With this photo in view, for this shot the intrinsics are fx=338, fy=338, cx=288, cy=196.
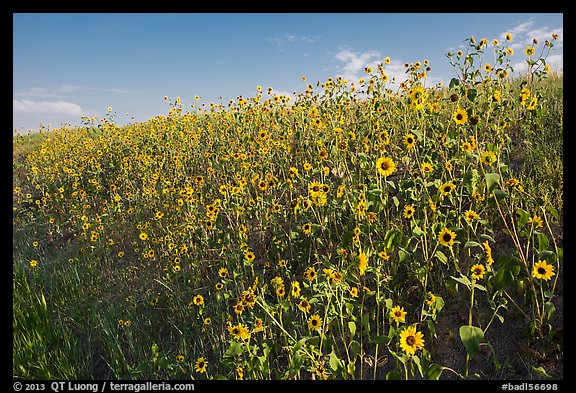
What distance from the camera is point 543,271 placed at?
198 centimetres

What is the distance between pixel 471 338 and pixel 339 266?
1.27 m

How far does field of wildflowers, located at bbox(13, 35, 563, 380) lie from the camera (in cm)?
220

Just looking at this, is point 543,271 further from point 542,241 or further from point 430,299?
point 430,299

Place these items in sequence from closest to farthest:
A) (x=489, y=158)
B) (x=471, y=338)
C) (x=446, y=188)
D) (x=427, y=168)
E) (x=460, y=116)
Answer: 1. (x=471, y=338)
2. (x=489, y=158)
3. (x=446, y=188)
4. (x=460, y=116)
5. (x=427, y=168)

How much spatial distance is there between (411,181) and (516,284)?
1.07 m

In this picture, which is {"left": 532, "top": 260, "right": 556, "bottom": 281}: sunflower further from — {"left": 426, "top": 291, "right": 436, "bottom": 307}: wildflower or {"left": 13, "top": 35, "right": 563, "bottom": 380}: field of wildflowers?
{"left": 426, "top": 291, "right": 436, "bottom": 307}: wildflower

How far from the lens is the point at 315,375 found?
88.9 inches

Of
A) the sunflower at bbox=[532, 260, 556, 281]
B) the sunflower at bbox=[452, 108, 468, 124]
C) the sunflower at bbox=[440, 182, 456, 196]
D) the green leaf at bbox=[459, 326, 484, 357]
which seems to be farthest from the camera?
the sunflower at bbox=[452, 108, 468, 124]

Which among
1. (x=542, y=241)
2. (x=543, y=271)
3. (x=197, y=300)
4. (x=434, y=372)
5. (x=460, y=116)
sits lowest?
(x=434, y=372)

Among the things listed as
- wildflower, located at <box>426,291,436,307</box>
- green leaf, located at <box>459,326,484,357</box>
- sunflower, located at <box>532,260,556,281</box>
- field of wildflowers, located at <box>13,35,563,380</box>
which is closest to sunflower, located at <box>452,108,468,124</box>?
field of wildflowers, located at <box>13,35,563,380</box>

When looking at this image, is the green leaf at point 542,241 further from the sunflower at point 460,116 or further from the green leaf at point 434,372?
the sunflower at point 460,116

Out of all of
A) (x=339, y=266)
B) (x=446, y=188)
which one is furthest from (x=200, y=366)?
(x=446, y=188)
